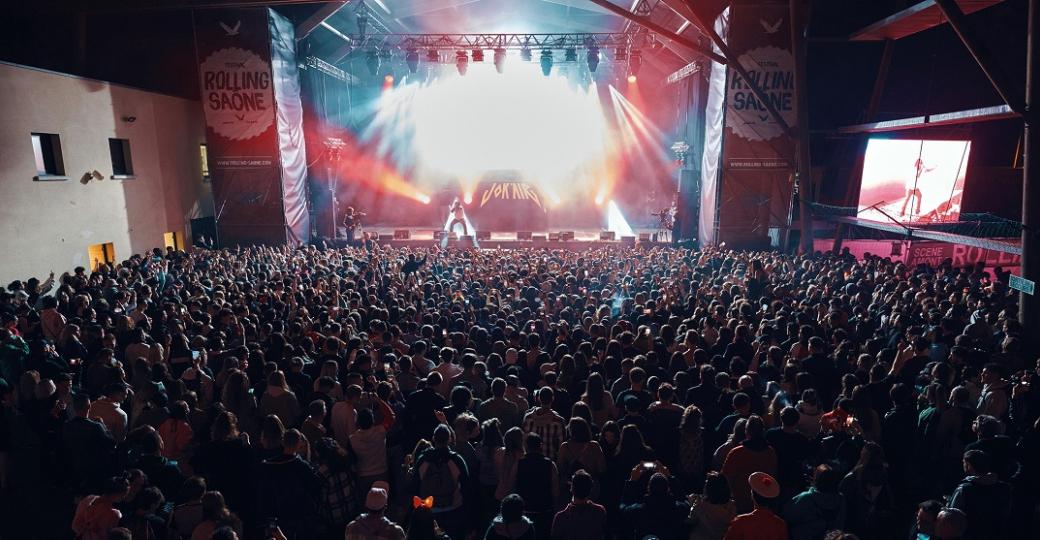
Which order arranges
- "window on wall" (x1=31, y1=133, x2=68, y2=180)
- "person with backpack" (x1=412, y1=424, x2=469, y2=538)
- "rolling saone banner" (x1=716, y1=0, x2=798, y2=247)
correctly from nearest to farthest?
1. "person with backpack" (x1=412, y1=424, x2=469, y2=538)
2. "window on wall" (x1=31, y1=133, x2=68, y2=180)
3. "rolling saone banner" (x1=716, y1=0, x2=798, y2=247)

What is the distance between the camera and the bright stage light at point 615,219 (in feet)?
101

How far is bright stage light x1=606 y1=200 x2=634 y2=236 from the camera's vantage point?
3068 cm

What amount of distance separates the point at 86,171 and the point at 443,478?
17303 mm

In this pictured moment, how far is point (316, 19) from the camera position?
21.3 m

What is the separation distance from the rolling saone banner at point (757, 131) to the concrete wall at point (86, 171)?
1902 cm

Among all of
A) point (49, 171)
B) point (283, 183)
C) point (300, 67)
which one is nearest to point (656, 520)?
point (49, 171)

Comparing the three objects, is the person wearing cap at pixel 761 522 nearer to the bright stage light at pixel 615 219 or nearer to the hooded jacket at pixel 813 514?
the hooded jacket at pixel 813 514

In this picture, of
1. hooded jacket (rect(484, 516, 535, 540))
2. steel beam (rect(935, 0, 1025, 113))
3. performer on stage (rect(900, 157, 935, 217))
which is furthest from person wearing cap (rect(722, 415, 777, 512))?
performer on stage (rect(900, 157, 935, 217))

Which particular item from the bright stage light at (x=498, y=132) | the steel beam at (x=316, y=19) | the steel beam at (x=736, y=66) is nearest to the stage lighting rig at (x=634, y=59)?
the steel beam at (x=736, y=66)

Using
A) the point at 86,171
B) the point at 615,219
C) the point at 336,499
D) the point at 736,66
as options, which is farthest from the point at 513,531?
the point at 615,219

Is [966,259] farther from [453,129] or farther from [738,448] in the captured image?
[453,129]

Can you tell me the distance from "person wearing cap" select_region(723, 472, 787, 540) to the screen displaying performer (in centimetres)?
1487

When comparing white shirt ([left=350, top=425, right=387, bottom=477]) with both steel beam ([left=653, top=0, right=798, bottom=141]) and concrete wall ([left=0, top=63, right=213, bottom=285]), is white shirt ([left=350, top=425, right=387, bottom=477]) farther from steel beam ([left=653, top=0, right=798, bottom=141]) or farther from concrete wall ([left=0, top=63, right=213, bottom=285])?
steel beam ([left=653, top=0, right=798, bottom=141])

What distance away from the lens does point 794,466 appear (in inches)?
200
